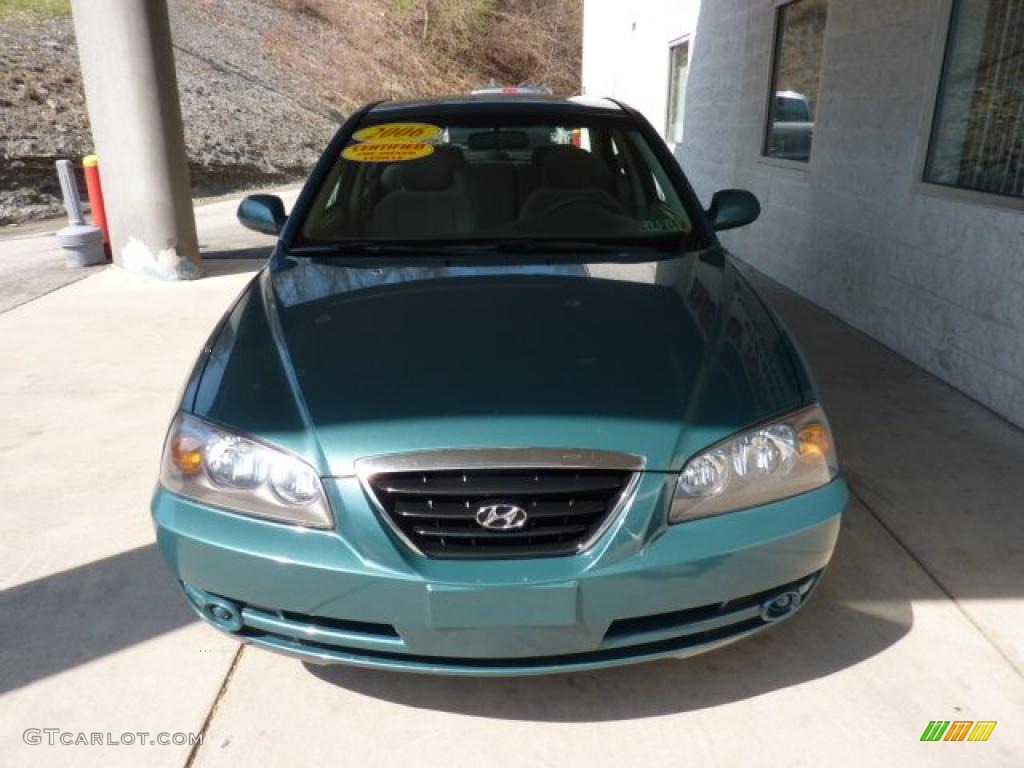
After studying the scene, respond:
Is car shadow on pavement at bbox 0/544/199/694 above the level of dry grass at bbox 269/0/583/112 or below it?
below

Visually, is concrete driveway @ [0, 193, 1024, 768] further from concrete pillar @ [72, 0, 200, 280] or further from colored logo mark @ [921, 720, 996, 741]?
concrete pillar @ [72, 0, 200, 280]

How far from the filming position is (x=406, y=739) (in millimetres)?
2133

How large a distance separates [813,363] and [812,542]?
3.13m

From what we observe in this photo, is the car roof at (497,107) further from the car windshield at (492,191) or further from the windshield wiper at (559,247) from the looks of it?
the windshield wiper at (559,247)

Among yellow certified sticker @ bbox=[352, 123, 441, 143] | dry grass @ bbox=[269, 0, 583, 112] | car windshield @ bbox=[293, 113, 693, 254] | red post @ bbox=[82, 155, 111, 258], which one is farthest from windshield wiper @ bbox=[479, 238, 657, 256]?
dry grass @ bbox=[269, 0, 583, 112]

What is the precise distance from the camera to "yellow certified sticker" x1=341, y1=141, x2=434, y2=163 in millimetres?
3361

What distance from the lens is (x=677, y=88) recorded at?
12.1 m

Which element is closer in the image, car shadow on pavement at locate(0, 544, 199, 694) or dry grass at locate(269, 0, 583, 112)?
car shadow on pavement at locate(0, 544, 199, 694)

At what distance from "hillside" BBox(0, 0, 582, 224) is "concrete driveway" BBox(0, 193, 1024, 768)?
9720mm

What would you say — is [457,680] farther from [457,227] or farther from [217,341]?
[457,227]

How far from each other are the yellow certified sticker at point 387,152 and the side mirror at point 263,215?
376mm

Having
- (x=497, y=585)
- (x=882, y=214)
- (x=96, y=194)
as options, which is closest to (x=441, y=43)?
(x=96, y=194)

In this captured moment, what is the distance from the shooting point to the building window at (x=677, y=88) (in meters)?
11.6

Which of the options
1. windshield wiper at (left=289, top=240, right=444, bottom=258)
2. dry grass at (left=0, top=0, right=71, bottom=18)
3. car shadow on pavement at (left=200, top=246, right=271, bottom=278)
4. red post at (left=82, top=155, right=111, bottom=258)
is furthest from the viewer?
dry grass at (left=0, top=0, right=71, bottom=18)
